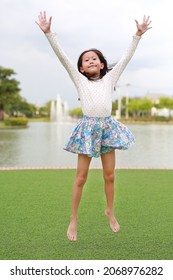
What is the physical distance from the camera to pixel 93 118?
12.4 feet

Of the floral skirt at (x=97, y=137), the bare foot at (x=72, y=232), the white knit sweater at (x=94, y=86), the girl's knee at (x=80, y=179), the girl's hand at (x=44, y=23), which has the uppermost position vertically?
the girl's hand at (x=44, y=23)

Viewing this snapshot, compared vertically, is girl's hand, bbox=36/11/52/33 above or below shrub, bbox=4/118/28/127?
above

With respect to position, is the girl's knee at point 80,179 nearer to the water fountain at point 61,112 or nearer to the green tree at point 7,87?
the green tree at point 7,87

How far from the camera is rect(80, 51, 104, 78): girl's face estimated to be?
3824 mm

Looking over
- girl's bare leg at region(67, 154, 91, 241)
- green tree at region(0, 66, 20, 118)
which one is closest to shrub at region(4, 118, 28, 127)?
green tree at region(0, 66, 20, 118)

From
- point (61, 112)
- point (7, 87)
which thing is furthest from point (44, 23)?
point (61, 112)

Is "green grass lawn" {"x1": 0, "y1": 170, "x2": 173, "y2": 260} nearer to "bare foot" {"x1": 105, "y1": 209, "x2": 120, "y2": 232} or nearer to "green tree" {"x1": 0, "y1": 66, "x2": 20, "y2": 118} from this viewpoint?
"bare foot" {"x1": 105, "y1": 209, "x2": 120, "y2": 232}

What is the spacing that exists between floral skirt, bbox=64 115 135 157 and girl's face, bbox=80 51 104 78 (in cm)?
38

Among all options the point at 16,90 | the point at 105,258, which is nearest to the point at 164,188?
the point at 105,258

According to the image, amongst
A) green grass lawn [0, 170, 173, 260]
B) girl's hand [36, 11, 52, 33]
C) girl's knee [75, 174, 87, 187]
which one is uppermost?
girl's hand [36, 11, 52, 33]

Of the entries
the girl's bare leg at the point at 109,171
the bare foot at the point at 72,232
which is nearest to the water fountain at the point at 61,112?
the girl's bare leg at the point at 109,171

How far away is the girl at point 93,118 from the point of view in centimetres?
371

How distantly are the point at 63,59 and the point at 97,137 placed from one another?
0.67 m

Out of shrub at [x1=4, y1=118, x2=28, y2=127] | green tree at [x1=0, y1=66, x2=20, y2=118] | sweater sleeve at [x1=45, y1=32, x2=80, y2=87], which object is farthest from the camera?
green tree at [x1=0, y1=66, x2=20, y2=118]
